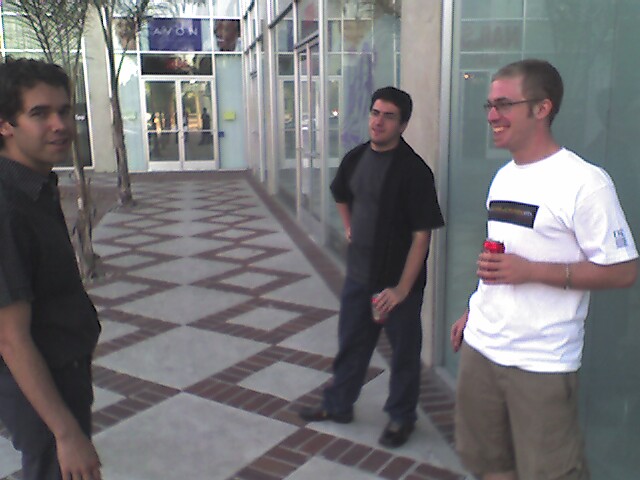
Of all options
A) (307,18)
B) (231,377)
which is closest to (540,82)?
(231,377)

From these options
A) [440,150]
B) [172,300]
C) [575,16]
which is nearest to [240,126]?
[172,300]

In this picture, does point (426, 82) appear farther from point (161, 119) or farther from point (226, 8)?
point (226, 8)

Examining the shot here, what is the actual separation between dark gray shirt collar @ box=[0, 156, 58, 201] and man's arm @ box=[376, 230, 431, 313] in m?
1.71

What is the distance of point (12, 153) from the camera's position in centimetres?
172

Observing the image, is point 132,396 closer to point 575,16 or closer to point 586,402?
point 586,402

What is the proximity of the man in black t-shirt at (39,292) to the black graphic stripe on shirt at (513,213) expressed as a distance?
1330mm

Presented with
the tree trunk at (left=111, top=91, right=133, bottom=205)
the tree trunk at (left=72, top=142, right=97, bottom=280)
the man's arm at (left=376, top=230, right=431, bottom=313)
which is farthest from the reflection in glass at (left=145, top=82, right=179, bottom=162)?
the man's arm at (left=376, top=230, right=431, bottom=313)

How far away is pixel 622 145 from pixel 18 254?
2.04 meters

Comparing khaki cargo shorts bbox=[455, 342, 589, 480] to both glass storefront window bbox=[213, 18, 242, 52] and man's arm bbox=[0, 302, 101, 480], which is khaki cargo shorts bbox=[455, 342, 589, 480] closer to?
man's arm bbox=[0, 302, 101, 480]

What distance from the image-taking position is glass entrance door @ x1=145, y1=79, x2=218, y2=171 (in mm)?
18422

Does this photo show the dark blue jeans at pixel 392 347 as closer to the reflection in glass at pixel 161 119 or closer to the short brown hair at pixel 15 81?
the short brown hair at pixel 15 81

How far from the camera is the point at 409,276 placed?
2.99 m

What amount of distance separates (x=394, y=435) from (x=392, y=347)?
448 millimetres

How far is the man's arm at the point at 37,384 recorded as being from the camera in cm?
157
